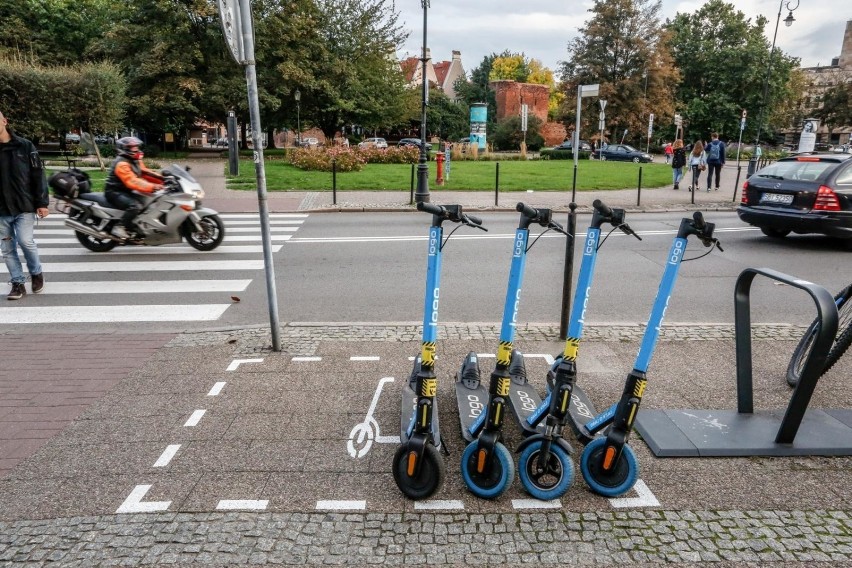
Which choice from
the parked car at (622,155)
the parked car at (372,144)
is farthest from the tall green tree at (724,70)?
the parked car at (372,144)

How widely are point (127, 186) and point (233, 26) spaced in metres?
5.74

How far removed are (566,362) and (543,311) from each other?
393 centimetres

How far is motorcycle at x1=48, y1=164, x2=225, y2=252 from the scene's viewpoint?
9664 mm

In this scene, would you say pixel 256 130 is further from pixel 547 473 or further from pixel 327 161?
pixel 327 161

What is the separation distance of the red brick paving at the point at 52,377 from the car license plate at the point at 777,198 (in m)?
10.3

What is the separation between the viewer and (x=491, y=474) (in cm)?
322

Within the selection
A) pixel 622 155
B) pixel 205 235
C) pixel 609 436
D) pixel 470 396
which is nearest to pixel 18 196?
pixel 205 235

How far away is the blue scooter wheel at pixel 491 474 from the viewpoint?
3176 mm

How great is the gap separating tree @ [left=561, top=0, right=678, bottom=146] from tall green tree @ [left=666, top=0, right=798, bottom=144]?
595 centimetres

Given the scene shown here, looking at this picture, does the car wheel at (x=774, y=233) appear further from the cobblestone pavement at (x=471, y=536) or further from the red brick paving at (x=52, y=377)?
the red brick paving at (x=52, y=377)

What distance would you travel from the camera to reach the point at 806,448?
3.73 meters

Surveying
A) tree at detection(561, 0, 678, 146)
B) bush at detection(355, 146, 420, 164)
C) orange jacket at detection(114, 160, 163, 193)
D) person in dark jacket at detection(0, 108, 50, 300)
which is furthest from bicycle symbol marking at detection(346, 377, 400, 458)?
tree at detection(561, 0, 678, 146)

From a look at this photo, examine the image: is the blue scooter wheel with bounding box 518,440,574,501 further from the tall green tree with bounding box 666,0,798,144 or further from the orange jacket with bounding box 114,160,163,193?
the tall green tree with bounding box 666,0,798,144

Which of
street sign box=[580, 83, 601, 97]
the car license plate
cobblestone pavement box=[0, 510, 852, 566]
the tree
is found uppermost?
the tree
